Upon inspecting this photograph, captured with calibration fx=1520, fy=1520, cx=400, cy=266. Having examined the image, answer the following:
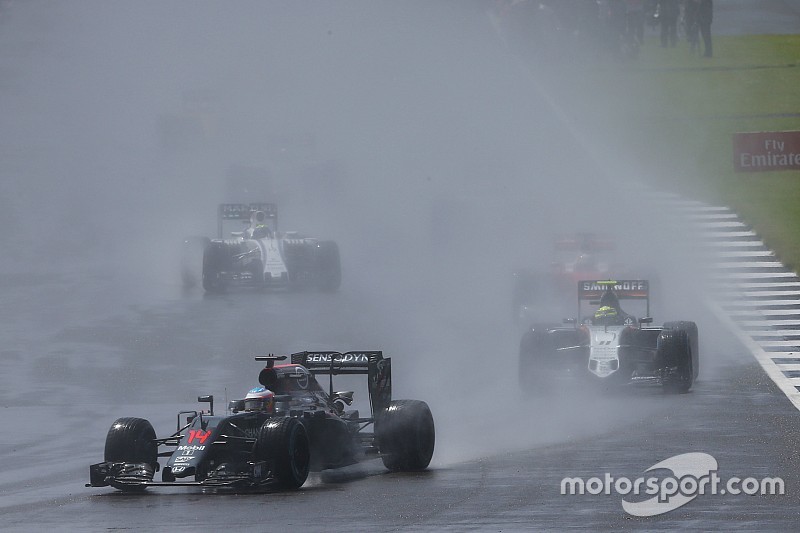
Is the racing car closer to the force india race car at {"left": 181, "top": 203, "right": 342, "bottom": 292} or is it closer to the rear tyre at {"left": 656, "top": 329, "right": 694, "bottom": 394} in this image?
the force india race car at {"left": 181, "top": 203, "right": 342, "bottom": 292}

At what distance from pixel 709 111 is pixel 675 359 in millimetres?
34714

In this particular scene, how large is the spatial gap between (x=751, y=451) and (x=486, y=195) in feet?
113

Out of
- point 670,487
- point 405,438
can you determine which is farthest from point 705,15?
point 670,487

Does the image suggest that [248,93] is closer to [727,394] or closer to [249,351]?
[249,351]

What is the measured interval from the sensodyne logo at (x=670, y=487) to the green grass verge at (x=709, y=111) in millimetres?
27321

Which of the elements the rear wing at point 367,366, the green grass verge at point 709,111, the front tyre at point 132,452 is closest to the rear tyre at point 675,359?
the rear wing at point 367,366

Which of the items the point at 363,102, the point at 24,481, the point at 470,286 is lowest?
the point at 24,481

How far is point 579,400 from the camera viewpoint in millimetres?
26719

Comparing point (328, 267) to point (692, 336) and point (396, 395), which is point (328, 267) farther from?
point (692, 336)

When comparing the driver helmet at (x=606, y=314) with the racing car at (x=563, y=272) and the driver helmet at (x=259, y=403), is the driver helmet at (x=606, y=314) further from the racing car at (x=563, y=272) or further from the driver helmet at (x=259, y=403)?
the driver helmet at (x=259, y=403)

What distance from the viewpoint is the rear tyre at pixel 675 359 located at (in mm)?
26516

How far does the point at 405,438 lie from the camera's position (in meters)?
19.2

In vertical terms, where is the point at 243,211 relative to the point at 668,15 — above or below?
below

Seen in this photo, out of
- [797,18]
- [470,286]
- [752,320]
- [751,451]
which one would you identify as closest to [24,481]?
[751,451]
